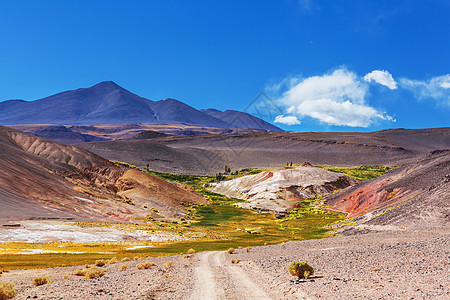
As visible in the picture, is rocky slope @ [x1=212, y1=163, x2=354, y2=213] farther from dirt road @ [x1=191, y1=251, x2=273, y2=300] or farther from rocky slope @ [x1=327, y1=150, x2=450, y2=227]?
dirt road @ [x1=191, y1=251, x2=273, y2=300]

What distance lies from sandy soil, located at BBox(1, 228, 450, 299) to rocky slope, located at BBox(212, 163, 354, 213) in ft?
219

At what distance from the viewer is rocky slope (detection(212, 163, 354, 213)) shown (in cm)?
9691

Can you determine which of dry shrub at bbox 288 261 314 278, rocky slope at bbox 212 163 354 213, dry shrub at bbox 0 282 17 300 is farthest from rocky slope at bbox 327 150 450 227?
dry shrub at bbox 0 282 17 300

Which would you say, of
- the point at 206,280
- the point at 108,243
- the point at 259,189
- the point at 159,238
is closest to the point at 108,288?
the point at 206,280

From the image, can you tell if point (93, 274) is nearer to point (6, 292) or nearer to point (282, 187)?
point (6, 292)

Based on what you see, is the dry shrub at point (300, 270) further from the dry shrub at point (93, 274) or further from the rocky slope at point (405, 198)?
the rocky slope at point (405, 198)

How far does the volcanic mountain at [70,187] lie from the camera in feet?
197

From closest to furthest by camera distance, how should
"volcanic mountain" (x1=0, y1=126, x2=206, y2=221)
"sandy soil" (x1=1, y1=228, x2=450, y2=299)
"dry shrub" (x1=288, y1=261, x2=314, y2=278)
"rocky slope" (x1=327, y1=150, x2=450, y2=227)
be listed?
"sandy soil" (x1=1, y1=228, x2=450, y2=299)
"dry shrub" (x1=288, y1=261, x2=314, y2=278)
"rocky slope" (x1=327, y1=150, x2=450, y2=227)
"volcanic mountain" (x1=0, y1=126, x2=206, y2=221)

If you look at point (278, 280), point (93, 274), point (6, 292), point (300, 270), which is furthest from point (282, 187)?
point (6, 292)

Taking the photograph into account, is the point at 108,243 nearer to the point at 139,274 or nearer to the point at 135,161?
the point at 139,274

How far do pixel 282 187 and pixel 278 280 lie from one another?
87883mm

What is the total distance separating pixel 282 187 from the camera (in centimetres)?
10575

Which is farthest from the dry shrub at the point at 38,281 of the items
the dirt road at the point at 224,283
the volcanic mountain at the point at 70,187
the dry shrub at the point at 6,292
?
the volcanic mountain at the point at 70,187

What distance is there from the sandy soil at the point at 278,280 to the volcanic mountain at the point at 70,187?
38726mm
